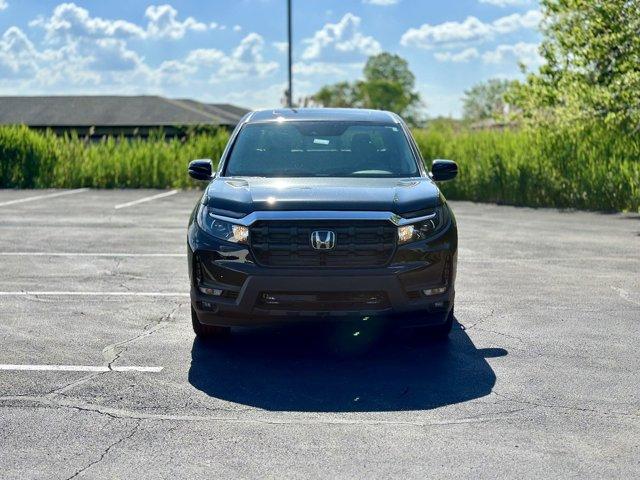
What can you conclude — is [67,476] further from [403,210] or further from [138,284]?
[138,284]

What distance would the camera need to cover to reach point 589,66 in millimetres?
23969

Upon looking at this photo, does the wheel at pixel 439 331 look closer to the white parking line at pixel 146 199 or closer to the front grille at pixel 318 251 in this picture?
the front grille at pixel 318 251

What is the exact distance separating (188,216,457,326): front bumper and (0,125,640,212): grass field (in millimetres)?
15154

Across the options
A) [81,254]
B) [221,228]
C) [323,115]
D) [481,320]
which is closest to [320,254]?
[221,228]

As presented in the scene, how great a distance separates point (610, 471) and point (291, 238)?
2.83m

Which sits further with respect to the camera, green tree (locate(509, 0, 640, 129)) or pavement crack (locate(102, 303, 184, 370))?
green tree (locate(509, 0, 640, 129))

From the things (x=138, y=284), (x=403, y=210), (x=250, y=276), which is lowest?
(x=138, y=284)

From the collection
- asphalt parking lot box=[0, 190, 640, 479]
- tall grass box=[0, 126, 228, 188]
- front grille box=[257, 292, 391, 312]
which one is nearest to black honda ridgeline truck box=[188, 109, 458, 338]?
front grille box=[257, 292, 391, 312]

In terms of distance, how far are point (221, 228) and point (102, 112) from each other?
159ft

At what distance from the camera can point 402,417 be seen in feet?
19.2

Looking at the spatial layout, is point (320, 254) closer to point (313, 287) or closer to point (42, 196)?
point (313, 287)

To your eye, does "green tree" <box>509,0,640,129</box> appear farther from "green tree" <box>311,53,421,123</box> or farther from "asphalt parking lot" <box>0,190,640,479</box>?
"green tree" <box>311,53,421,123</box>

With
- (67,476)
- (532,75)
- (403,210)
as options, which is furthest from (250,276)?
(532,75)

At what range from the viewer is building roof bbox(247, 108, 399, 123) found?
359 inches
